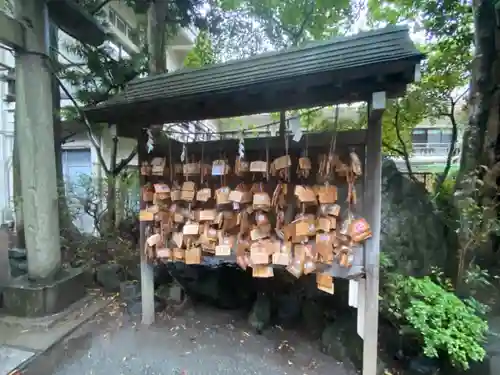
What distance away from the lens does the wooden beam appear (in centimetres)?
311

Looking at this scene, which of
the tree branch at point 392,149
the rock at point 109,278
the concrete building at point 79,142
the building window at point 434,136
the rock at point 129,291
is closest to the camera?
the rock at point 129,291

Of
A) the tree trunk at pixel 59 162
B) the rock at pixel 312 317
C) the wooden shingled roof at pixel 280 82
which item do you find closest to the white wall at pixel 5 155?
the tree trunk at pixel 59 162

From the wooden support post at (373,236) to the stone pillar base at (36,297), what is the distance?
10.6ft

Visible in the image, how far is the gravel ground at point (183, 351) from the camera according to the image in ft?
9.18

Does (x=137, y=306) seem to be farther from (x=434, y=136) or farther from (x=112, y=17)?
(x=434, y=136)

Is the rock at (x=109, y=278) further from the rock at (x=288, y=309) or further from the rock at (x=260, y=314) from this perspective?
the rock at (x=288, y=309)

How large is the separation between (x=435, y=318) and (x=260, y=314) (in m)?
1.74

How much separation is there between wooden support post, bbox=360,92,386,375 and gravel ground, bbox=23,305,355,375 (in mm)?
400

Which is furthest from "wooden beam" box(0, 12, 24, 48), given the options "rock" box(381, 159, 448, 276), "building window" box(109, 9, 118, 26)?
"building window" box(109, 9, 118, 26)

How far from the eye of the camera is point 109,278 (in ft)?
14.1

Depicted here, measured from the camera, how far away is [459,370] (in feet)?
8.72

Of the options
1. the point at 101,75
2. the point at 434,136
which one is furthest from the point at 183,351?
the point at 434,136

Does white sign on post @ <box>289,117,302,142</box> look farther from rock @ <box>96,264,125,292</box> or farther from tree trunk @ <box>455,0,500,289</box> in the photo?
tree trunk @ <box>455,0,500,289</box>

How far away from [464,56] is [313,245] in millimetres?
5436
